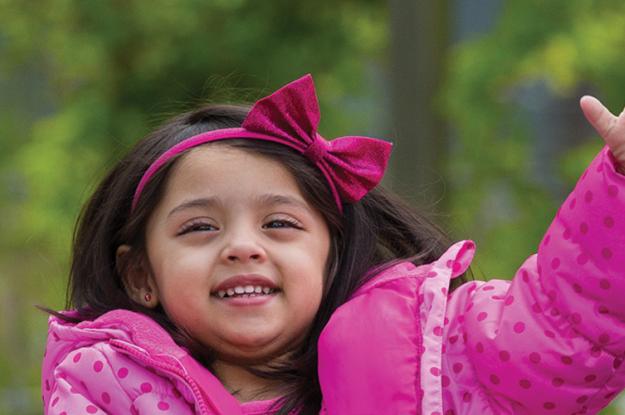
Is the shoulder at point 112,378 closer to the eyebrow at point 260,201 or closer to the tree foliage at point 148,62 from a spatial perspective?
the eyebrow at point 260,201

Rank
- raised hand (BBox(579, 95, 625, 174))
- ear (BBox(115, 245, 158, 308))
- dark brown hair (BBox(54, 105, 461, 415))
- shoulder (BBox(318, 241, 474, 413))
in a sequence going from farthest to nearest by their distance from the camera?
1. ear (BBox(115, 245, 158, 308))
2. dark brown hair (BBox(54, 105, 461, 415))
3. shoulder (BBox(318, 241, 474, 413))
4. raised hand (BBox(579, 95, 625, 174))

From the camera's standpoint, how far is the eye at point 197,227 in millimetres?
2059

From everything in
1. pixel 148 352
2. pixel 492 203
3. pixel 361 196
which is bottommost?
pixel 492 203

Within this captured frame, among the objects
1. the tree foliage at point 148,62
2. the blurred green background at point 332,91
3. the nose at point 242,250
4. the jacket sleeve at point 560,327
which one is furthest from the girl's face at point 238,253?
the tree foliage at point 148,62

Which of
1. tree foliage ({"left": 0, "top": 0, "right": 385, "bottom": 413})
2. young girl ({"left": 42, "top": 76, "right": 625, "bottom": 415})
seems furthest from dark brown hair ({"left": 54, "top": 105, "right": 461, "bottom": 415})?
tree foliage ({"left": 0, "top": 0, "right": 385, "bottom": 413})

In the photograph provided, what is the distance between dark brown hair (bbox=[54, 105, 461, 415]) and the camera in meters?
2.10

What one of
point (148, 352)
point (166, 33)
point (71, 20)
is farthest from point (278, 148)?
point (71, 20)

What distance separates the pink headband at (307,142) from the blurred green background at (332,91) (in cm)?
94

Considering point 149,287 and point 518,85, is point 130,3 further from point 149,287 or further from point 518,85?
point 149,287

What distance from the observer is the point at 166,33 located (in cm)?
483

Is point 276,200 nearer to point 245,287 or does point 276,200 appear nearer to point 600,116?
point 245,287

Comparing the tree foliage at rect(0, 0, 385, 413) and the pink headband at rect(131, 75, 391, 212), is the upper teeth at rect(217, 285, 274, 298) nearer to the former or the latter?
the pink headband at rect(131, 75, 391, 212)

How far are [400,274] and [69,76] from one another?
3.52 meters

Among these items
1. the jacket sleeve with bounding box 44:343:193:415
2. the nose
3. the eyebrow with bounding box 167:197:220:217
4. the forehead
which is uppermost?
the forehead
